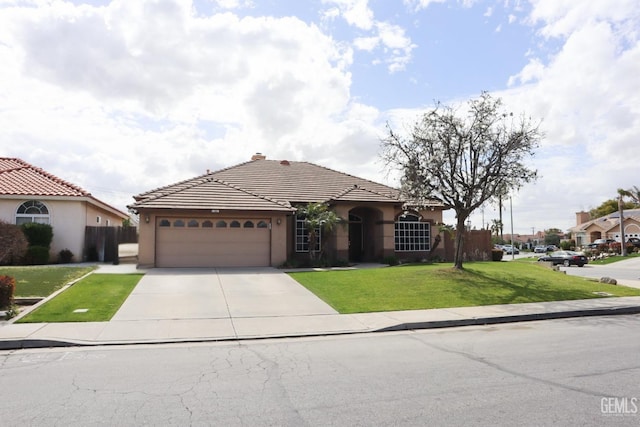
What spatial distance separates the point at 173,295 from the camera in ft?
44.5

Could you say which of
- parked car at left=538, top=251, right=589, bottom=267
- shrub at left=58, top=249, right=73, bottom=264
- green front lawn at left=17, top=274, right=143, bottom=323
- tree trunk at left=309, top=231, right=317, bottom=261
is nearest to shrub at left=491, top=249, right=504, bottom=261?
tree trunk at left=309, top=231, right=317, bottom=261

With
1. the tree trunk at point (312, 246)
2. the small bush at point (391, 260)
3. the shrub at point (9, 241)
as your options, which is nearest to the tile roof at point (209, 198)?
the tree trunk at point (312, 246)

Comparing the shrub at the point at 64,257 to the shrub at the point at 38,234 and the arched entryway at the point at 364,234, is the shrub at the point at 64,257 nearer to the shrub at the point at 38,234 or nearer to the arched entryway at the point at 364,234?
the shrub at the point at 38,234

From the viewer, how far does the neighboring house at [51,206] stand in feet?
70.5

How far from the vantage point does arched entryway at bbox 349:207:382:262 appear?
24.9 m

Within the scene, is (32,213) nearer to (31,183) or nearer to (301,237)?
(31,183)

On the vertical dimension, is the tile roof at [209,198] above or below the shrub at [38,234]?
above

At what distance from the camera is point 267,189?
82.5 ft

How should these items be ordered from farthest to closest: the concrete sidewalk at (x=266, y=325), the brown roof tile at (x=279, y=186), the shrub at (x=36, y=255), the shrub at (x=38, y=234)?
the brown roof tile at (x=279, y=186) → the shrub at (x=38, y=234) → the shrub at (x=36, y=255) → the concrete sidewalk at (x=266, y=325)

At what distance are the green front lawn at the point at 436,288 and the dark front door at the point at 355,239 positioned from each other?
7856mm

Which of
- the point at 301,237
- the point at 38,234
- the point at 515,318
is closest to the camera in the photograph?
the point at 515,318

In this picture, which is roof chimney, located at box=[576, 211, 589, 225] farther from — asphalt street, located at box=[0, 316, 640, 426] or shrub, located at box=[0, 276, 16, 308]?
shrub, located at box=[0, 276, 16, 308]

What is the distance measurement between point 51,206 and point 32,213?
0.85 m

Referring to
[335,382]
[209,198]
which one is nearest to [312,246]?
[209,198]
